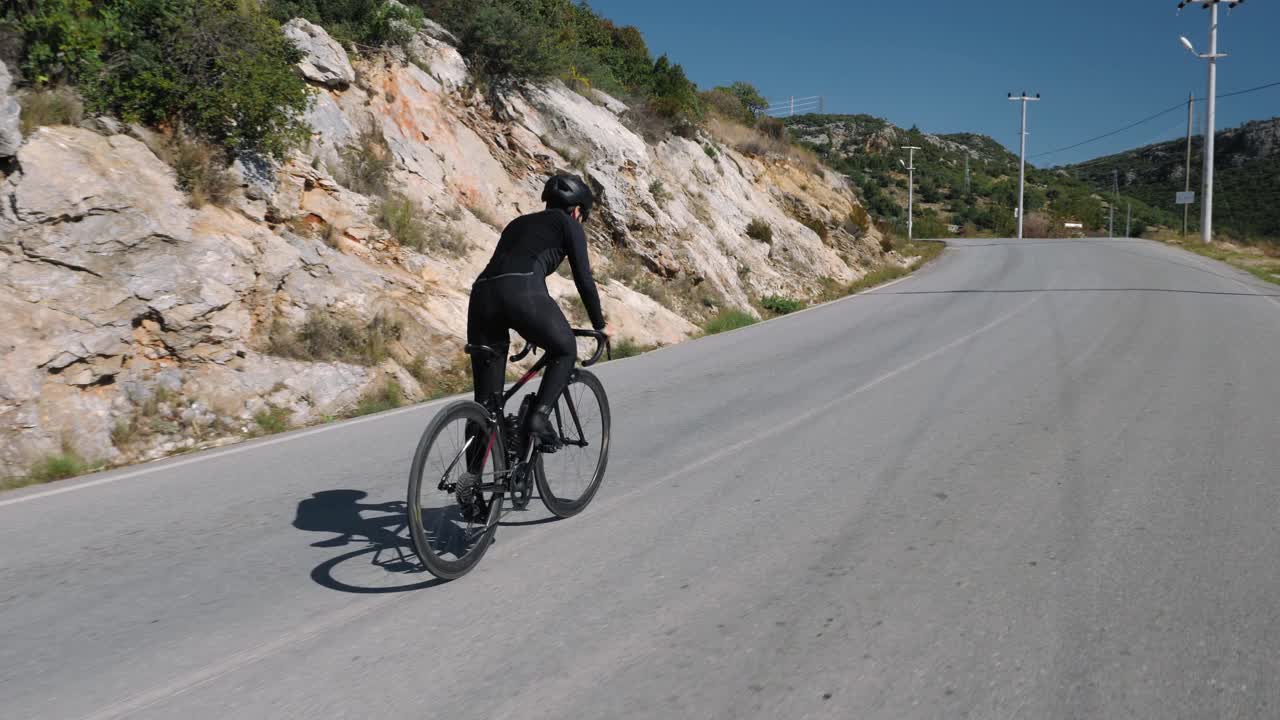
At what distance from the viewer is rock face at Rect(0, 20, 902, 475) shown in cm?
802

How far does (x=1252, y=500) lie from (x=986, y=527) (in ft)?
5.59

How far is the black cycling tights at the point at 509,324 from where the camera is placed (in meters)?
4.68

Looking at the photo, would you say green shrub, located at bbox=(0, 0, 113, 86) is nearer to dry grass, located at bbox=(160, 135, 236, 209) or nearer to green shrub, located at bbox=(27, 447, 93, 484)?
dry grass, located at bbox=(160, 135, 236, 209)

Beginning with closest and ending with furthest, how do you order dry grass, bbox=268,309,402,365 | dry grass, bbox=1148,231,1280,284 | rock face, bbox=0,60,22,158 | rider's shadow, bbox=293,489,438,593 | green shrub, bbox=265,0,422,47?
rider's shadow, bbox=293,489,438,593, rock face, bbox=0,60,22,158, dry grass, bbox=268,309,402,365, green shrub, bbox=265,0,422,47, dry grass, bbox=1148,231,1280,284

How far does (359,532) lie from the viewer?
16.5 feet

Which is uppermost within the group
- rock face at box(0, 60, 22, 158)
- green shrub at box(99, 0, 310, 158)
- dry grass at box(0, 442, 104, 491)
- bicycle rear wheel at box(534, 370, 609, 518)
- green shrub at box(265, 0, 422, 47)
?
green shrub at box(265, 0, 422, 47)

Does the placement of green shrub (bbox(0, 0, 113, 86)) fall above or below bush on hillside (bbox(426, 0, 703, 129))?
below

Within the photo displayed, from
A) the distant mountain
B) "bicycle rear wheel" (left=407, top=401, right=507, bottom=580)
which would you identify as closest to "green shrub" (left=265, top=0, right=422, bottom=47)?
"bicycle rear wheel" (left=407, top=401, right=507, bottom=580)

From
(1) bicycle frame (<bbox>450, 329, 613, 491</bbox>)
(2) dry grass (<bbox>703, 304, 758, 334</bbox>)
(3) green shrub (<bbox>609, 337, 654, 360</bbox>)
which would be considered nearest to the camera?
(1) bicycle frame (<bbox>450, 329, 613, 491</bbox>)

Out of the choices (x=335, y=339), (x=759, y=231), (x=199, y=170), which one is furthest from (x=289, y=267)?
(x=759, y=231)

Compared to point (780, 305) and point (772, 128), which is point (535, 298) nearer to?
point (780, 305)

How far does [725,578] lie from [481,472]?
1.32m

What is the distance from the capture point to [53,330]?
7914mm

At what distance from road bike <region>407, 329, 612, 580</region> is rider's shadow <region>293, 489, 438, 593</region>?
0.87 ft
